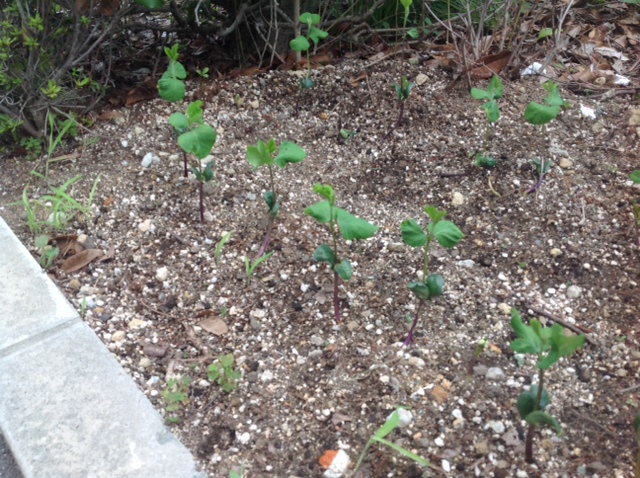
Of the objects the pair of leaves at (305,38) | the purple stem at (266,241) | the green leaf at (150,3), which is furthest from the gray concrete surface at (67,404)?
the pair of leaves at (305,38)

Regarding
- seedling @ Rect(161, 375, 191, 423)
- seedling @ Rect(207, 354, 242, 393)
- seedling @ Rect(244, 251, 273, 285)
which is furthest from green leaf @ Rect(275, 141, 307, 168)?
seedling @ Rect(161, 375, 191, 423)

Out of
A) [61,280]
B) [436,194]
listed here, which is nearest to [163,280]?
[61,280]

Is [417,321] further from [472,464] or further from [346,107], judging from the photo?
[346,107]

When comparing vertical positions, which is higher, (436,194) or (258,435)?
(436,194)

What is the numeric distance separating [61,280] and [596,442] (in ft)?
5.99

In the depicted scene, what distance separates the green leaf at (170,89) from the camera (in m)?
2.40

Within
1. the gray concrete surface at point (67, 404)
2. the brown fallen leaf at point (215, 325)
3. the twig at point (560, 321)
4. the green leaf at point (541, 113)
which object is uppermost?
the green leaf at point (541, 113)

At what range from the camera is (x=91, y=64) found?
304 cm

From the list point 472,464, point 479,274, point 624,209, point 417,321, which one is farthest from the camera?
point 624,209

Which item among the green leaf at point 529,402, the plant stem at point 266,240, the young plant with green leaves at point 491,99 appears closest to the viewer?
the green leaf at point 529,402

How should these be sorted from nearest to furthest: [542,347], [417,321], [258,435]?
[542,347] < [258,435] < [417,321]

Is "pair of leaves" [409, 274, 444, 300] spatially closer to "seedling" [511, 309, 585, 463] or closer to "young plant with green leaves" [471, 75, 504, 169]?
"seedling" [511, 309, 585, 463]

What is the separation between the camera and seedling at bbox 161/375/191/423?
1.96 meters

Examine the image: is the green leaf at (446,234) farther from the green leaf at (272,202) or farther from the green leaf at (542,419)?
the green leaf at (272,202)
